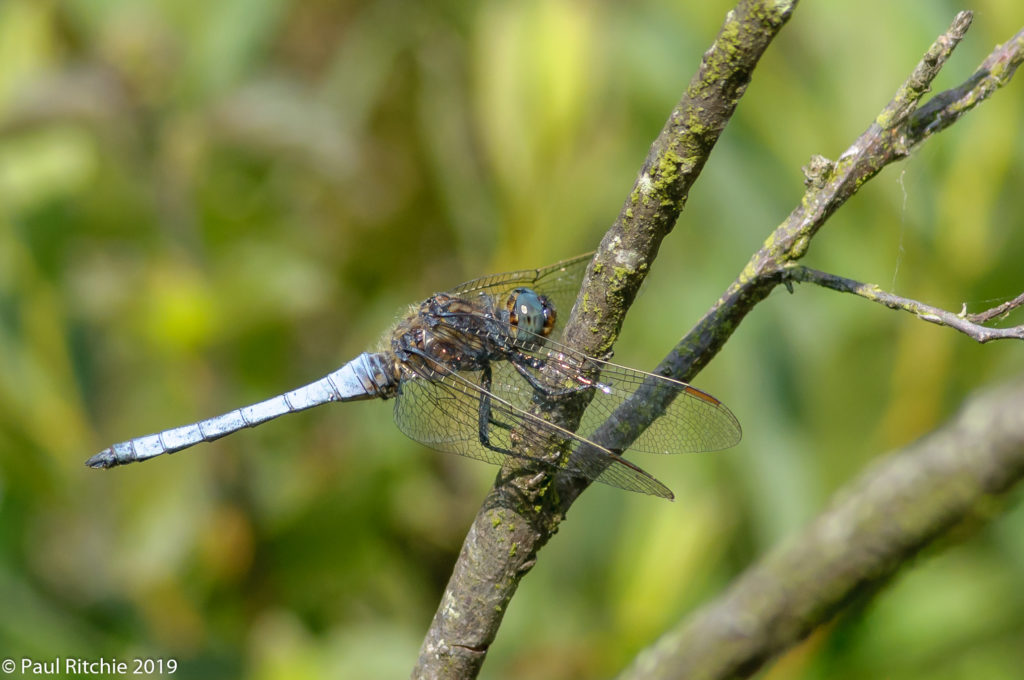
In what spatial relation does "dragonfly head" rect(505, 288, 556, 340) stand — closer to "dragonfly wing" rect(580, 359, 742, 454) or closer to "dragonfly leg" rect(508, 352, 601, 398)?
"dragonfly leg" rect(508, 352, 601, 398)

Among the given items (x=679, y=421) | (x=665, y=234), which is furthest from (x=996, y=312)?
(x=679, y=421)

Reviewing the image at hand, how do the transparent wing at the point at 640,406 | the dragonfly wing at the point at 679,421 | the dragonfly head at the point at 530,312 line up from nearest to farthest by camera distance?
the transparent wing at the point at 640,406
the dragonfly wing at the point at 679,421
the dragonfly head at the point at 530,312

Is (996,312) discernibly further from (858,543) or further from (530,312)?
(530,312)

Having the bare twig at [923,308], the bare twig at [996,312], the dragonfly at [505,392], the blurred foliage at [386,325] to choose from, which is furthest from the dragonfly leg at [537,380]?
the blurred foliage at [386,325]

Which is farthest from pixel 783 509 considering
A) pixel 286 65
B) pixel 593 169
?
pixel 286 65

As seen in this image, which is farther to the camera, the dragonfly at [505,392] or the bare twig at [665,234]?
the dragonfly at [505,392]

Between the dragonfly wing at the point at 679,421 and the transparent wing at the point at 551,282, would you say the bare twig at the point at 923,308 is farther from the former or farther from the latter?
the transparent wing at the point at 551,282
